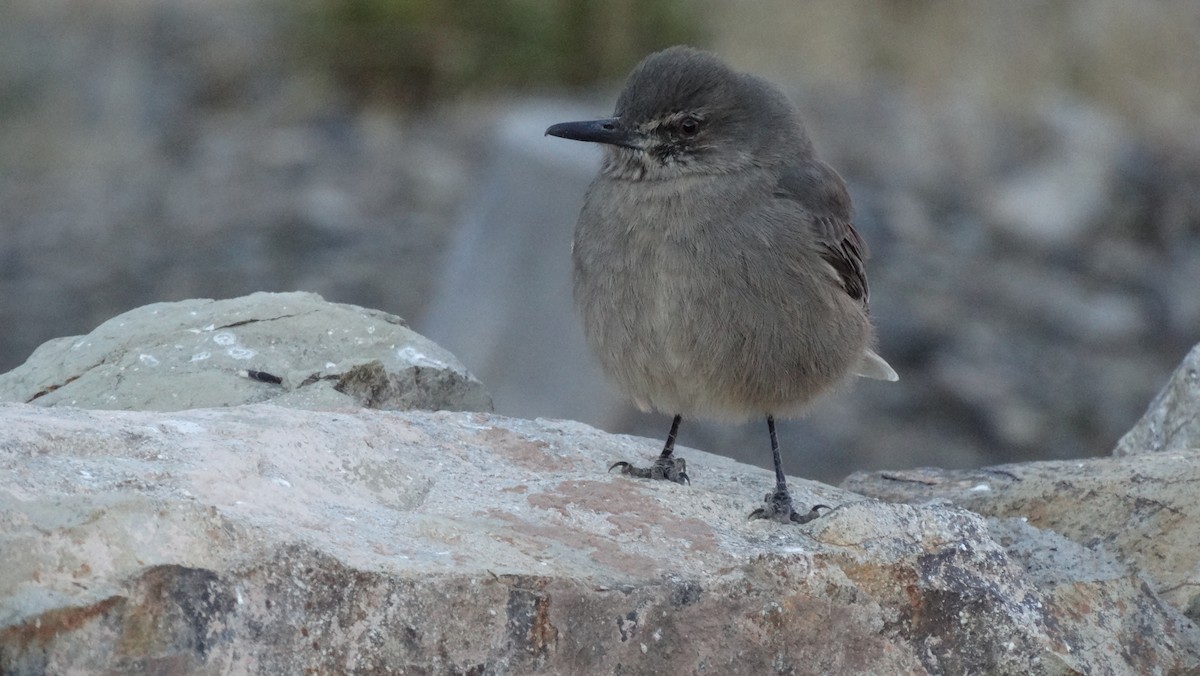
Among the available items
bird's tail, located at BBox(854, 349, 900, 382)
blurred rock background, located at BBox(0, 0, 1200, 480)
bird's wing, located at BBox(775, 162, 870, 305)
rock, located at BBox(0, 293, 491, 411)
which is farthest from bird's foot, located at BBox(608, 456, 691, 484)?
blurred rock background, located at BBox(0, 0, 1200, 480)

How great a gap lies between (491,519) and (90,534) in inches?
43.7

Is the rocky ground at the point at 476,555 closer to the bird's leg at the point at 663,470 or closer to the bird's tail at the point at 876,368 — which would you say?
the bird's leg at the point at 663,470

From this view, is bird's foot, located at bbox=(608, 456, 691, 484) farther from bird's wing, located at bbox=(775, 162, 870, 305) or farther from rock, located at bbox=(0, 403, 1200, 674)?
bird's wing, located at bbox=(775, 162, 870, 305)

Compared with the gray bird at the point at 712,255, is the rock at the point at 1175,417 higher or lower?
lower

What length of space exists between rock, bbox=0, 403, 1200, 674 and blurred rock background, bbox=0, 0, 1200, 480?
4835 mm

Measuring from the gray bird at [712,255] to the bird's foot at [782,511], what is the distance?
0.06 ft

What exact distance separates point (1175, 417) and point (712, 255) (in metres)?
1.90

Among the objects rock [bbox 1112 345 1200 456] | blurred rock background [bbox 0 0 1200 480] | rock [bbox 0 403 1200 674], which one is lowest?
rock [bbox 0 403 1200 674]

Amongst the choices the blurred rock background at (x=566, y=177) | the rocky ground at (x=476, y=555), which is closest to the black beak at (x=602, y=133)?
the rocky ground at (x=476, y=555)

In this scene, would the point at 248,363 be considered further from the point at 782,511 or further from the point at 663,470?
the point at 782,511

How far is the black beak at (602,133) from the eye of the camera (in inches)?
215

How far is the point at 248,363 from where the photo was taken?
204 inches

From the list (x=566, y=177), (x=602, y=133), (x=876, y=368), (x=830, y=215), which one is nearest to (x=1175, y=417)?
(x=876, y=368)

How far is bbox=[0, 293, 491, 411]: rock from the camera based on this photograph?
16.4 feet
